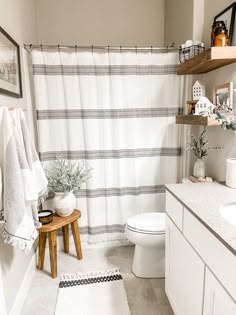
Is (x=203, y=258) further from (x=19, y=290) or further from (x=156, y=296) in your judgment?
(x=19, y=290)

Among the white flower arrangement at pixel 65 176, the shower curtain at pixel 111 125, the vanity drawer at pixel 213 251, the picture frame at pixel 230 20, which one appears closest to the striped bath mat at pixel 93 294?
the shower curtain at pixel 111 125

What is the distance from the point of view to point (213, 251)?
3.20 ft

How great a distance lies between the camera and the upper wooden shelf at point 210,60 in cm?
142

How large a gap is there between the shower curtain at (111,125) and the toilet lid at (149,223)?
333 millimetres

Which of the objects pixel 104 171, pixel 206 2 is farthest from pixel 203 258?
pixel 206 2

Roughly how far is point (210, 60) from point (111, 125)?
0.98m

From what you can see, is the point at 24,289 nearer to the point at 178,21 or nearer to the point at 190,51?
the point at 190,51

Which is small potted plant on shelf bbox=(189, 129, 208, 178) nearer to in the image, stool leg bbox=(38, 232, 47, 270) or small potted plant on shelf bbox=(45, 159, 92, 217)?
small potted plant on shelf bbox=(45, 159, 92, 217)

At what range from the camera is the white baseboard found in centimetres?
159

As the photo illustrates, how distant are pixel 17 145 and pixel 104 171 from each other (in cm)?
100

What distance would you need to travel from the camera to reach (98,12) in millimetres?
2674

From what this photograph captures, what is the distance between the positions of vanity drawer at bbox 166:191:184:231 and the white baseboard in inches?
46.3

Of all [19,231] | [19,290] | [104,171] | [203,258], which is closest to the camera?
[203,258]

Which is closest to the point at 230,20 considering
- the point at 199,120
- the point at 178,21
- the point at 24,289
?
the point at 199,120
